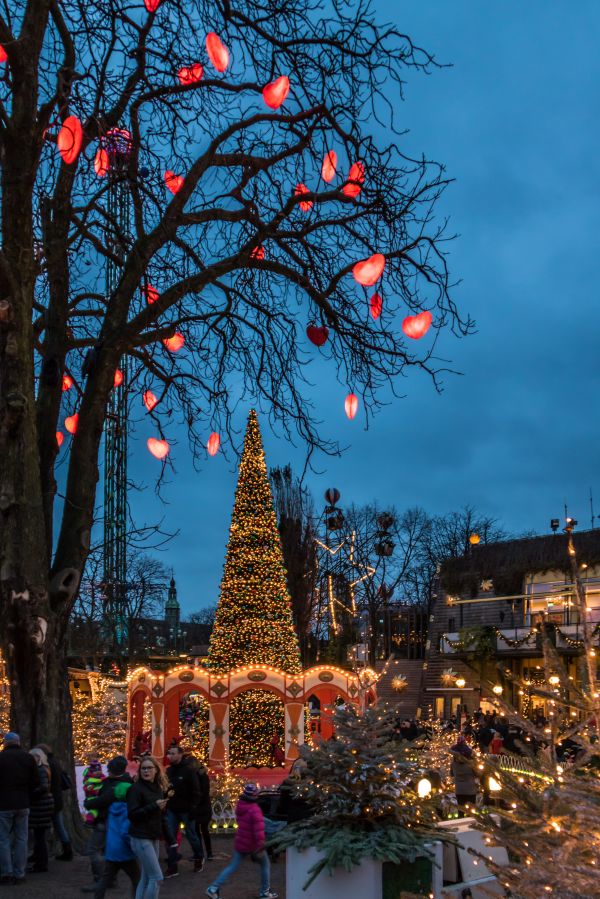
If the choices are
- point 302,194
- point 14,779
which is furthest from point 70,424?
point 14,779

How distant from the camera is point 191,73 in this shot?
8562mm

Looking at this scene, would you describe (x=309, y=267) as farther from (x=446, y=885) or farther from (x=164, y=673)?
(x=164, y=673)

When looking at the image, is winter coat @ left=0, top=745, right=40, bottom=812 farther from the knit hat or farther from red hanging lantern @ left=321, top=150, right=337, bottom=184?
red hanging lantern @ left=321, top=150, right=337, bottom=184

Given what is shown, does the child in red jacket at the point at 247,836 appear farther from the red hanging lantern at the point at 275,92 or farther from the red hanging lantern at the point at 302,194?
the red hanging lantern at the point at 302,194

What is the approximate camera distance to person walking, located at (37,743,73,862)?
10.0 metres

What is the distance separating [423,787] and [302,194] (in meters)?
6.77

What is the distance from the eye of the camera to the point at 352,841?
268 inches

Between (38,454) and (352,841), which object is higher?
(38,454)

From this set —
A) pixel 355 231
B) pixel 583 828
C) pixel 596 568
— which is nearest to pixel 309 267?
pixel 355 231

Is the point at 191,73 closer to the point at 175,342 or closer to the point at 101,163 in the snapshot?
the point at 101,163

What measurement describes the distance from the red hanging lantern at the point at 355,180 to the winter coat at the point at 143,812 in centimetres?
671

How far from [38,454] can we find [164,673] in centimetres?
1024

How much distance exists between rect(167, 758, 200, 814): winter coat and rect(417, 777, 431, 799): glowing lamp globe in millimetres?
3615

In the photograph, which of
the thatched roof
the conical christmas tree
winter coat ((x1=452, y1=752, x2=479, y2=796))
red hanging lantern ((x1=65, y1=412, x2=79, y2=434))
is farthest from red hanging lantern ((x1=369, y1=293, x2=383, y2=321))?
the thatched roof
